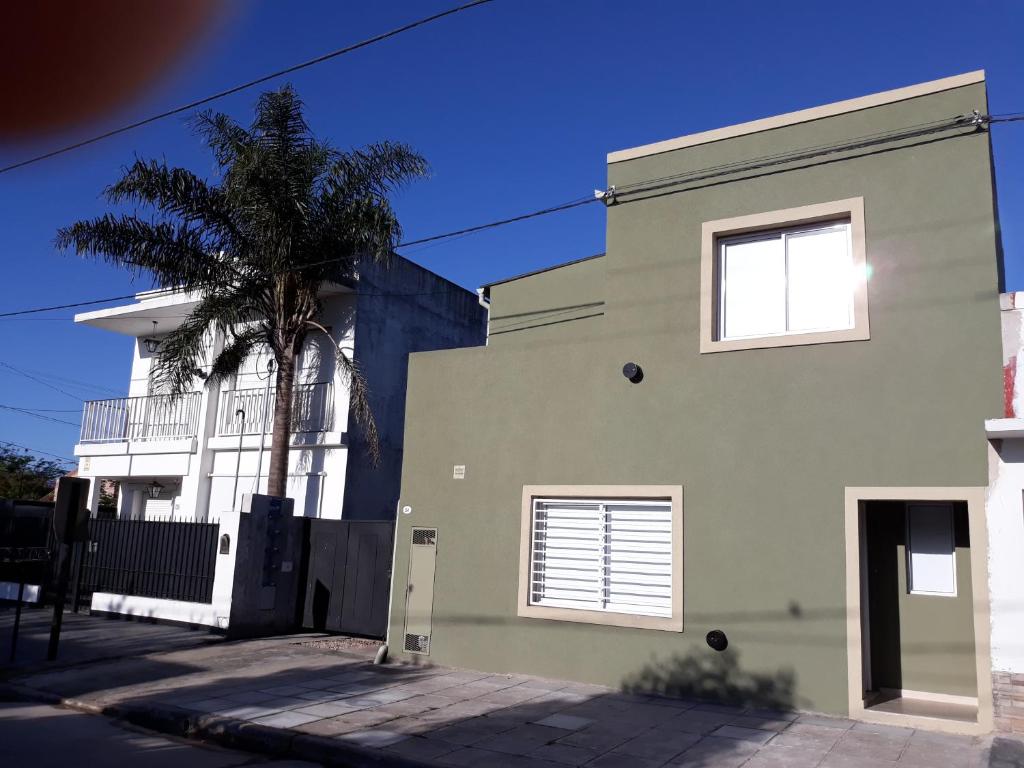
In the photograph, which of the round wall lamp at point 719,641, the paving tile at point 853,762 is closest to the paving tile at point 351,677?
the round wall lamp at point 719,641

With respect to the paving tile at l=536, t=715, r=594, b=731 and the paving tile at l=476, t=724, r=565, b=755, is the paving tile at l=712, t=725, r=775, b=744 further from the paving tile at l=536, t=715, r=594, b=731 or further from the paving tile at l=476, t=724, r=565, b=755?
the paving tile at l=476, t=724, r=565, b=755

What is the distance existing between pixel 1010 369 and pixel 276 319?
12187 millimetres

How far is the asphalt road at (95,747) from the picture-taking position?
258 inches

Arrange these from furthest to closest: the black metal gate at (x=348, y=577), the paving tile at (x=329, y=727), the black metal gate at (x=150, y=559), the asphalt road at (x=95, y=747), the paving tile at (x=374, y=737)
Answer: the black metal gate at (x=150, y=559)
the black metal gate at (x=348, y=577)
the paving tile at (x=329, y=727)
the paving tile at (x=374, y=737)
the asphalt road at (x=95, y=747)

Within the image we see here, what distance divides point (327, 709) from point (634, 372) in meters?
4.99

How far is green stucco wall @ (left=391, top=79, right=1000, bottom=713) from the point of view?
845 cm

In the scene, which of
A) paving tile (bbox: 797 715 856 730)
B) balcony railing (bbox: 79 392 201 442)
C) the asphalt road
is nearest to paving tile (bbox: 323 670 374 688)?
the asphalt road

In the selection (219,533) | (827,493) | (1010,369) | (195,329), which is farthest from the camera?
(195,329)

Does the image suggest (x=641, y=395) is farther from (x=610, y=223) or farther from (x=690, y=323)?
(x=610, y=223)

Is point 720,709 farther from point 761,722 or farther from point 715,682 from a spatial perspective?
point 761,722

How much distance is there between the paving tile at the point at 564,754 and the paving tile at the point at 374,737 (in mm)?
1231

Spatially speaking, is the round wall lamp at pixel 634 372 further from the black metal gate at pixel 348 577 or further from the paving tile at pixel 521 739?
the black metal gate at pixel 348 577

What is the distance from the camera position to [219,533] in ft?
43.8

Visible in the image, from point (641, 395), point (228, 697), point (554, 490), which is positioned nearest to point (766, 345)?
point (641, 395)
